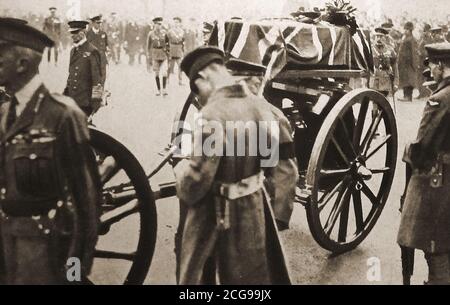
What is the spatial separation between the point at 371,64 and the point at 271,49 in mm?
1002

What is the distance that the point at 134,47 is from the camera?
435 centimetres

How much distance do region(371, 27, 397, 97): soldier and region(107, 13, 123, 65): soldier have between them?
2018 millimetres

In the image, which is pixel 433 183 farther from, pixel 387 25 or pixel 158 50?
pixel 158 50

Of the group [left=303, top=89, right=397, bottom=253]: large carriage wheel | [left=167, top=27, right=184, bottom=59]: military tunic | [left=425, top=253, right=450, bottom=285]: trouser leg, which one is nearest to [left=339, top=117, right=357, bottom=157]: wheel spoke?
[left=303, top=89, right=397, bottom=253]: large carriage wheel

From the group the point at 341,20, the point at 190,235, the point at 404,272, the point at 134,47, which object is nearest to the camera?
the point at 190,235

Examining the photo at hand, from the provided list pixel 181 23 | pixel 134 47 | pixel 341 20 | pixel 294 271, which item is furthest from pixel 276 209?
pixel 134 47

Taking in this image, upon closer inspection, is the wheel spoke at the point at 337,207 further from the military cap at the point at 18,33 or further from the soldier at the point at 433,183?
the military cap at the point at 18,33

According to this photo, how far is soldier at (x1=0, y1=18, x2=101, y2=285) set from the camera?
2.75m

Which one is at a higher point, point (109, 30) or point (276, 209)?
point (109, 30)

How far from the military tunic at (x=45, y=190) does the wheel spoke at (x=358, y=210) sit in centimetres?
199

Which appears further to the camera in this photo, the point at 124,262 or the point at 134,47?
the point at 134,47

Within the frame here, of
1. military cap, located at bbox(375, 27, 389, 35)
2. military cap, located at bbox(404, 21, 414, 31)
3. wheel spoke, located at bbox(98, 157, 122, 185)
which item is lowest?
wheel spoke, located at bbox(98, 157, 122, 185)

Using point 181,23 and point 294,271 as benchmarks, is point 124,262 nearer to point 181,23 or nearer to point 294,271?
point 294,271

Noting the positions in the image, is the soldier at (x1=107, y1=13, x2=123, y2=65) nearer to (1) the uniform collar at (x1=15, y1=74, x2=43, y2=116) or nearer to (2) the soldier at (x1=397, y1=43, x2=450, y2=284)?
(1) the uniform collar at (x1=15, y1=74, x2=43, y2=116)
